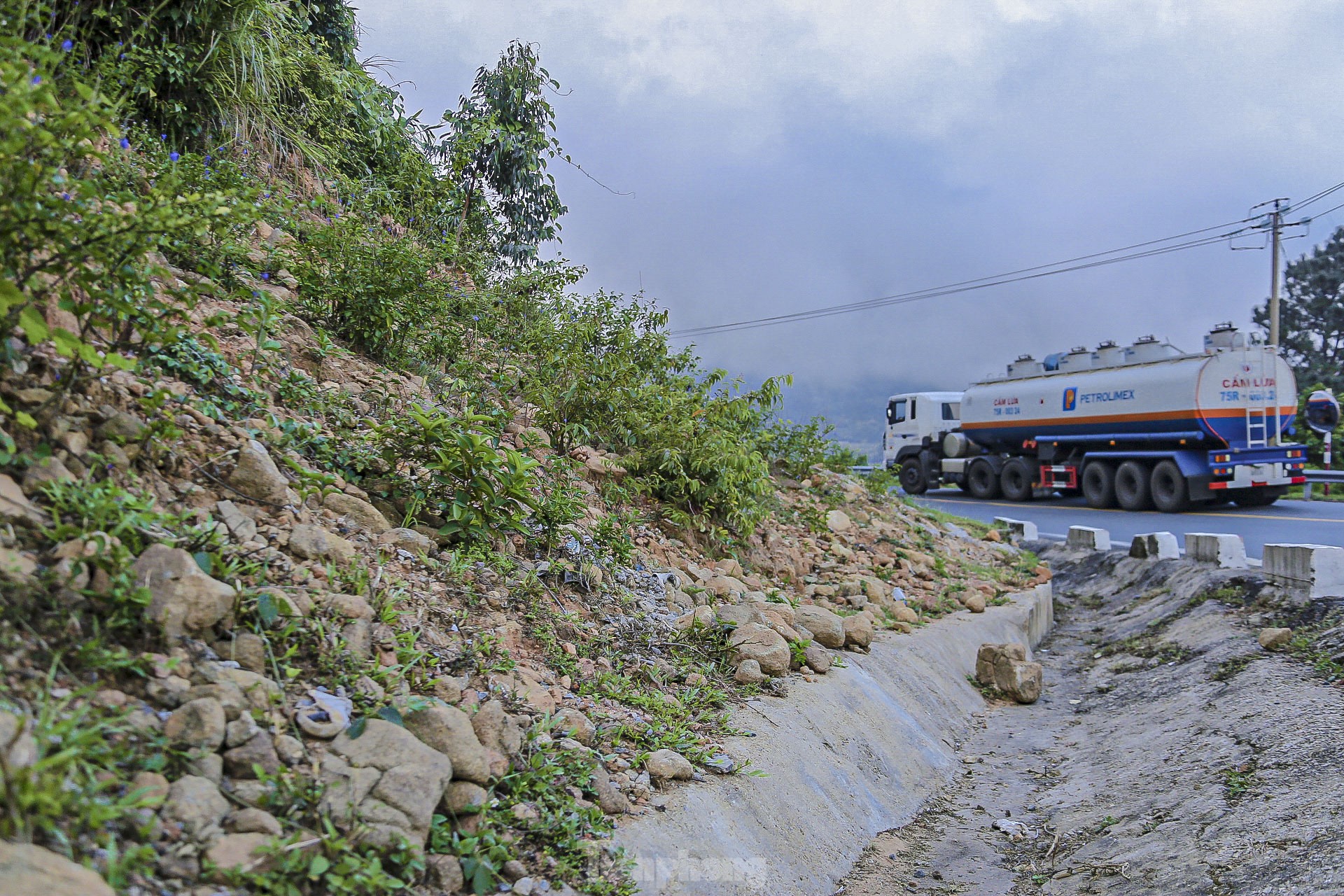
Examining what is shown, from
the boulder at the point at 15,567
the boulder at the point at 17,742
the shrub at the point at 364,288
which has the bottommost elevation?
the boulder at the point at 17,742

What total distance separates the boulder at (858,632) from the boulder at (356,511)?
10.5ft

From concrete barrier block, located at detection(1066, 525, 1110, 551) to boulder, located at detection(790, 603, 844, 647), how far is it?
7799 millimetres

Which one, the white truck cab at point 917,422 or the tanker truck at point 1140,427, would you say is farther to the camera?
the white truck cab at point 917,422

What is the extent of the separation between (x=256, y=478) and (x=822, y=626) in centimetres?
354

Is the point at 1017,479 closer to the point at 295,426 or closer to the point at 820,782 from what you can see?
the point at 820,782

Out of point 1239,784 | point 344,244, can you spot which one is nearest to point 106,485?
point 344,244

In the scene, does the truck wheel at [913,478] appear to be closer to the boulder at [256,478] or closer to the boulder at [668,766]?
the boulder at [668,766]

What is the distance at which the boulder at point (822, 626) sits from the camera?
17.9ft

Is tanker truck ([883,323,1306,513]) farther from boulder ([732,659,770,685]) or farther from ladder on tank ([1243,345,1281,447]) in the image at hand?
boulder ([732,659,770,685])

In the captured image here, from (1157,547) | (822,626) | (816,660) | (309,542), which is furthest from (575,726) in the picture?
(1157,547)

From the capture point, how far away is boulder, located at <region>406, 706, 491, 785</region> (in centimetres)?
268

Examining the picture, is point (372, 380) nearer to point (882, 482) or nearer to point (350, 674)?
point (350, 674)

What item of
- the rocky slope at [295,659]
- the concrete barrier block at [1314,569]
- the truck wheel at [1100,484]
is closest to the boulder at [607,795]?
the rocky slope at [295,659]

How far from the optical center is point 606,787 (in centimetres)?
303
